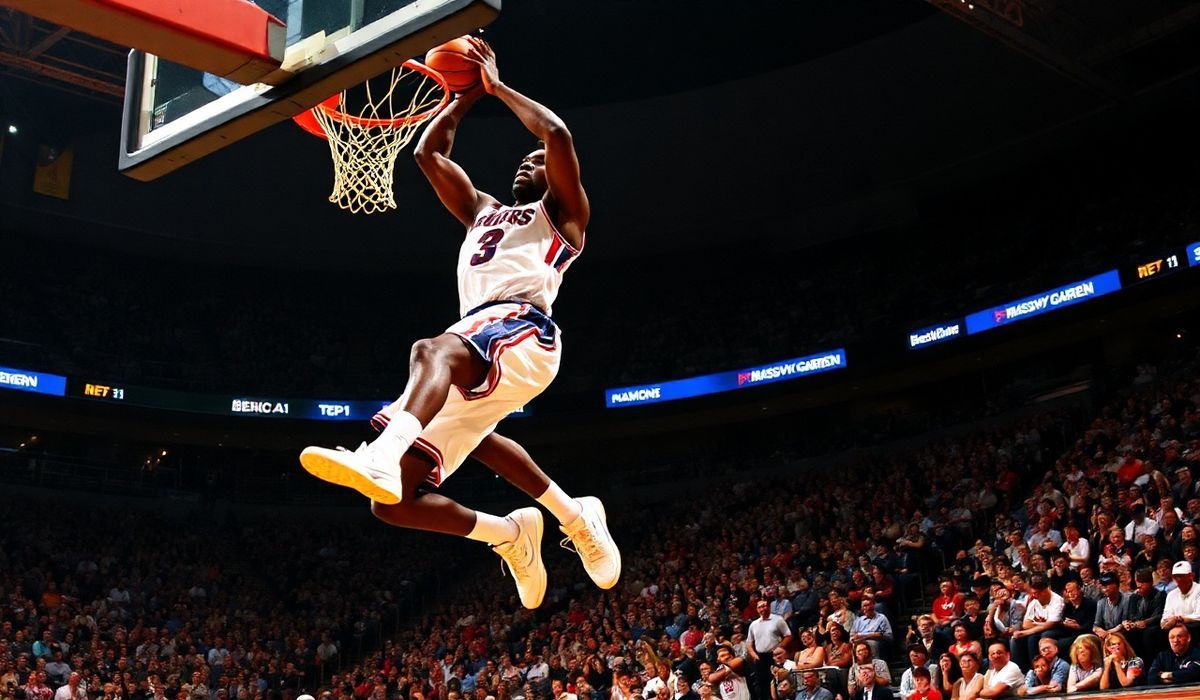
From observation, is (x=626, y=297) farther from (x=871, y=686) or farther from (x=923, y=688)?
(x=923, y=688)

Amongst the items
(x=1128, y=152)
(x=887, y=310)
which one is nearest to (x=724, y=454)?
(x=887, y=310)

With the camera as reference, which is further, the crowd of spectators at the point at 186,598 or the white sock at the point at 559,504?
the crowd of spectators at the point at 186,598

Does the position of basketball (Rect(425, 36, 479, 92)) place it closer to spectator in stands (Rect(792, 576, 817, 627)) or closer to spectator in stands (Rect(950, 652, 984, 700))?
spectator in stands (Rect(950, 652, 984, 700))

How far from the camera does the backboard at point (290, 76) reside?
4520mm

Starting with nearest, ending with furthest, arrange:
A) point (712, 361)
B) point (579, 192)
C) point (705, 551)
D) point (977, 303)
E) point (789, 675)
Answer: point (579, 192)
point (789, 675)
point (705, 551)
point (977, 303)
point (712, 361)

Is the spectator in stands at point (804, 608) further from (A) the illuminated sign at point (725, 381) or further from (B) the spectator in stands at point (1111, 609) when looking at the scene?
(A) the illuminated sign at point (725, 381)

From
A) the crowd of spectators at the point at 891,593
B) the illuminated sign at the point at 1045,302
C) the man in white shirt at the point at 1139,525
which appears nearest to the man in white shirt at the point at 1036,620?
the crowd of spectators at the point at 891,593

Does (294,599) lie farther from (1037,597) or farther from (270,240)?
(1037,597)

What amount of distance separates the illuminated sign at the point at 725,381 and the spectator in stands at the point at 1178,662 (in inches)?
488

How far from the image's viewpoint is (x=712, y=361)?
74.3 ft

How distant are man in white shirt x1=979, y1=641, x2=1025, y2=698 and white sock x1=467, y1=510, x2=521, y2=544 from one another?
18.7 ft

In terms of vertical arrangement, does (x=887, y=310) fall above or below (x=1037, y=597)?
above

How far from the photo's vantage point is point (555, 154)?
452 cm

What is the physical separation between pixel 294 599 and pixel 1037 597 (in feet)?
48.1
